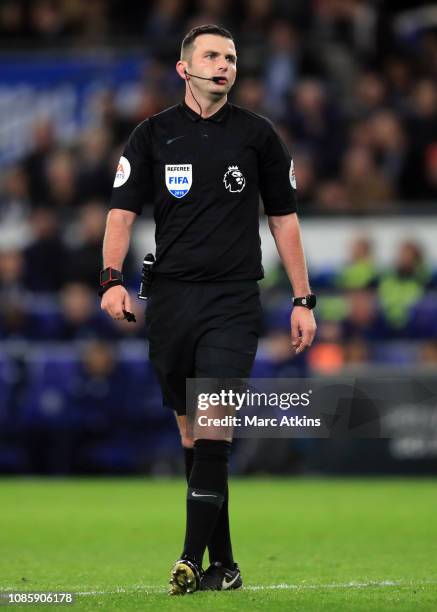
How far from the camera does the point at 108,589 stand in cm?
627

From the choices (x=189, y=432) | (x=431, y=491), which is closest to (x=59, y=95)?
(x=431, y=491)

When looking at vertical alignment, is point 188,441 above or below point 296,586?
above

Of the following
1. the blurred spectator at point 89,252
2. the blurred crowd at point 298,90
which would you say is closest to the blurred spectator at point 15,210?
the blurred crowd at point 298,90

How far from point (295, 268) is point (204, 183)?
0.54 m

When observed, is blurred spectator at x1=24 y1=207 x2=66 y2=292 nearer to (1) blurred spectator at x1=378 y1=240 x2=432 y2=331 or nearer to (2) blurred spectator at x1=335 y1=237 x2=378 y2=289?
(2) blurred spectator at x1=335 y1=237 x2=378 y2=289

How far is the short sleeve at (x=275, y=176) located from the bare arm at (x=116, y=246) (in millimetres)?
566

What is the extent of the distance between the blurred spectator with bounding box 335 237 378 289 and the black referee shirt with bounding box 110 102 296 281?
8.69 m

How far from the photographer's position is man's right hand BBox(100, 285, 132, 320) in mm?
6055

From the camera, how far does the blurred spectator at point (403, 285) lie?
15.0m

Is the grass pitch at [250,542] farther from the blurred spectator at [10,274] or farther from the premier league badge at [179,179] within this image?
the blurred spectator at [10,274]

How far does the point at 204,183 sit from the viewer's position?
6.21m

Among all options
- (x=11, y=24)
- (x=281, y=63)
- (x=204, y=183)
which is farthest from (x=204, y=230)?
(x=11, y=24)

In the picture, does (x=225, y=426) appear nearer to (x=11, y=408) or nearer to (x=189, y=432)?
(x=189, y=432)

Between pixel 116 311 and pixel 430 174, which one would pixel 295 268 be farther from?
pixel 430 174
